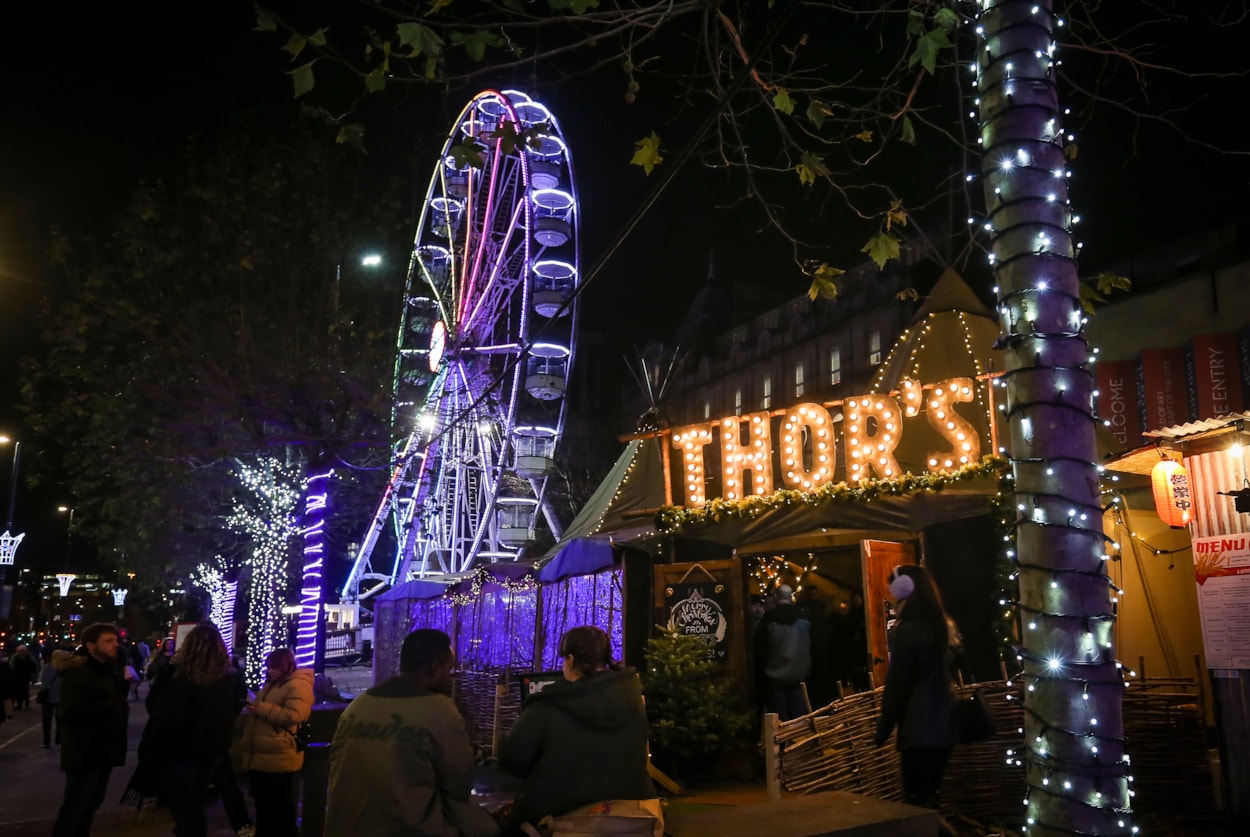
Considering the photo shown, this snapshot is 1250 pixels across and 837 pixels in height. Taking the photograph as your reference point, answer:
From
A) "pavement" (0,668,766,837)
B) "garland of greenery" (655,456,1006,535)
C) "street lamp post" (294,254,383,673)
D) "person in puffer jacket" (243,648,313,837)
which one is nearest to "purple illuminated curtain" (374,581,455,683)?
"street lamp post" (294,254,383,673)

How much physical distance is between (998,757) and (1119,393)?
37.7ft

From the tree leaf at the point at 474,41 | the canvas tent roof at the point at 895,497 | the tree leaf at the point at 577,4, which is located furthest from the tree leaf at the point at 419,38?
the canvas tent roof at the point at 895,497

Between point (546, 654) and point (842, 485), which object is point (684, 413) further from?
point (842, 485)

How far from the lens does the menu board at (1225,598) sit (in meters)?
6.56

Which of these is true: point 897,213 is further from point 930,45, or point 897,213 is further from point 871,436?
point 871,436

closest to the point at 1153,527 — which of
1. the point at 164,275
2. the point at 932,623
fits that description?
the point at 932,623

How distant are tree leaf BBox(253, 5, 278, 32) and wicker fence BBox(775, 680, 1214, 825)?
5.42m

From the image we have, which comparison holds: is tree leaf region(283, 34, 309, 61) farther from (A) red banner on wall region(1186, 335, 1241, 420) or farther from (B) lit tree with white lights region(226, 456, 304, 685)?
(B) lit tree with white lights region(226, 456, 304, 685)

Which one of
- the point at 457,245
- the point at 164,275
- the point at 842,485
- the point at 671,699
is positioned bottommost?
the point at 671,699

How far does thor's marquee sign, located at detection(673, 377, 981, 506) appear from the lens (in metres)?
9.80

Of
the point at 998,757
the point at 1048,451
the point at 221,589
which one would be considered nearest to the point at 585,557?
the point at 998,757

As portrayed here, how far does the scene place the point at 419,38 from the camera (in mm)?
4660

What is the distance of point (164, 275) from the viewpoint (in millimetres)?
16594

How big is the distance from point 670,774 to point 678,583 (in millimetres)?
2201
